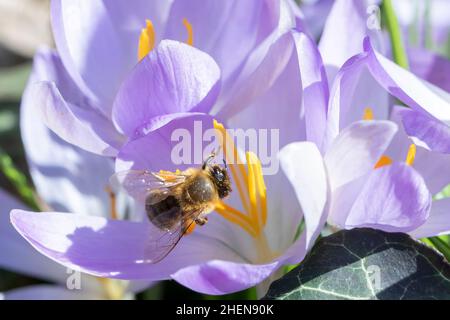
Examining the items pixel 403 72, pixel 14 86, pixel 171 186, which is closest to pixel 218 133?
pixel 171 186

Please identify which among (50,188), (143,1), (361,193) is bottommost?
(50,188)

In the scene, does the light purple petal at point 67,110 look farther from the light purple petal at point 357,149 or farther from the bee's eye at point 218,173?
the light purple petal at point 357,149

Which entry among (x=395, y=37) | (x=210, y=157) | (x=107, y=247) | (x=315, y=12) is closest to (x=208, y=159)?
(x=210, y=157)

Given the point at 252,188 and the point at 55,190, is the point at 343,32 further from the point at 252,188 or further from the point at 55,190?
the point at 55,190

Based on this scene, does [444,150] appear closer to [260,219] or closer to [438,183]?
[438,183]

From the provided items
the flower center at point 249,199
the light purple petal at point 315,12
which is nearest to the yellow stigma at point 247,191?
the flower center at point 249,199

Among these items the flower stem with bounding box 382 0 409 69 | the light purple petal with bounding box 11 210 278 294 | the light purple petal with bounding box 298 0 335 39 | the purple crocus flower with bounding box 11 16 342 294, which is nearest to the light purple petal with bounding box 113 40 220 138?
the purple crocus flower with bounding box 11 16 342 294
